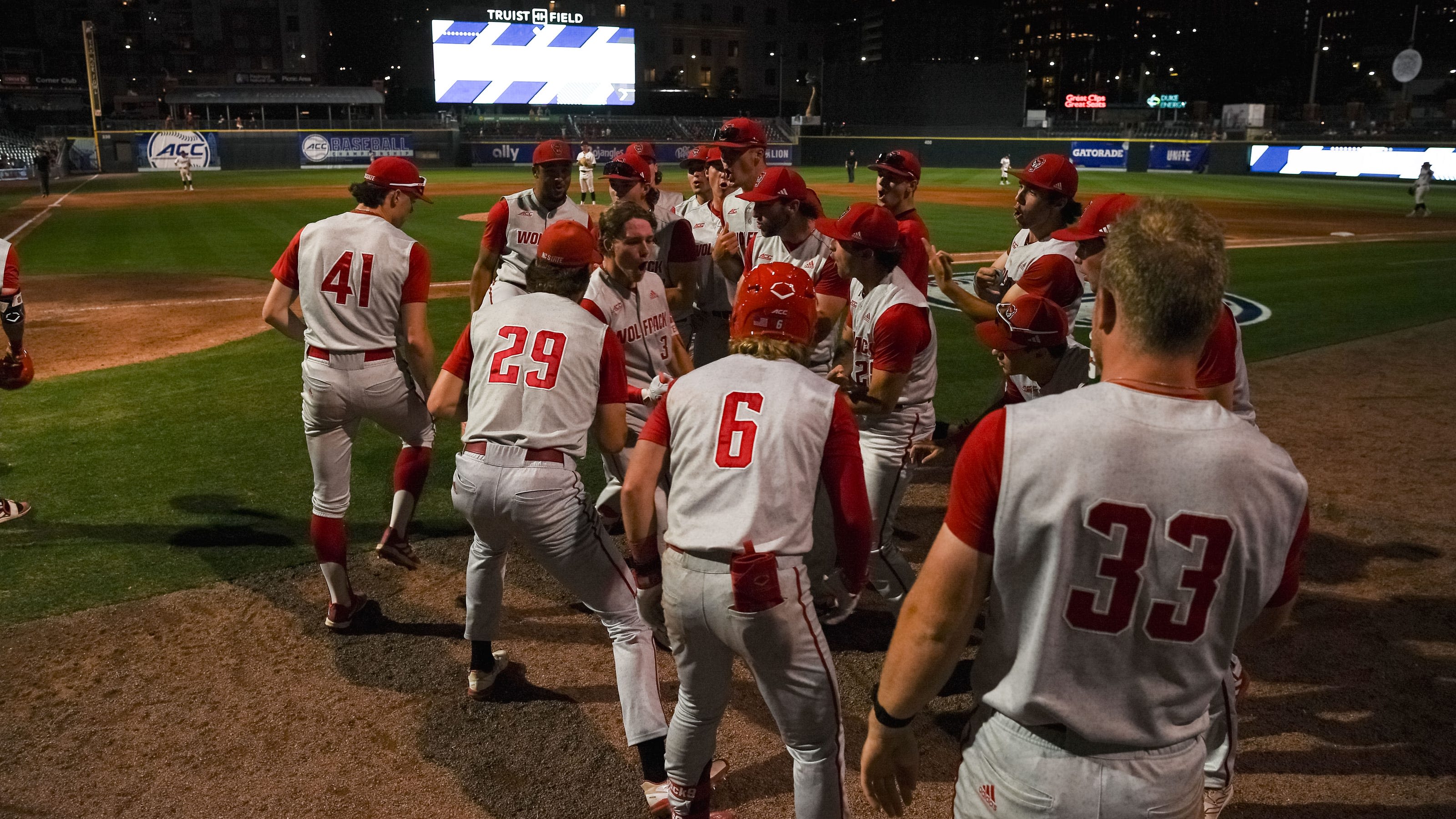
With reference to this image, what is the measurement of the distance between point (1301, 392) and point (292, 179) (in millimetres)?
40271

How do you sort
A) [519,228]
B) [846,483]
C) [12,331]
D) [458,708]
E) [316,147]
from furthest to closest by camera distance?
1. [316,147]
2. [519,228]
3. [12,331]
4. [458,708]
5. [846,483]

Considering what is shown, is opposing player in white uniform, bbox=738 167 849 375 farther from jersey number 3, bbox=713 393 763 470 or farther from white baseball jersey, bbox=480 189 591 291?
jersey number 3, bbox=713 393 763 470

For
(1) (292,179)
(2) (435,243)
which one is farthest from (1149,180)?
(1) (292,179)

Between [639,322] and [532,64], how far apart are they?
64.9 meters

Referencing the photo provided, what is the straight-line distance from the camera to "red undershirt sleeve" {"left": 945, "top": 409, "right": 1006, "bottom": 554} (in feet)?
6.76

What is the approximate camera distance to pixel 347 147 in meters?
51.4

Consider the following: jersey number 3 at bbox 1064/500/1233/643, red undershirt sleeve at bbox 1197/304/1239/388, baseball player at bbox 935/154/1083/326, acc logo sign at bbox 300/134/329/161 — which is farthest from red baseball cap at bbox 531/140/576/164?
acc logo sign at bbox 300/134/329/161

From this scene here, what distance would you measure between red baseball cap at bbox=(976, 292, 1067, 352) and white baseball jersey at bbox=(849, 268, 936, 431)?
462 mm

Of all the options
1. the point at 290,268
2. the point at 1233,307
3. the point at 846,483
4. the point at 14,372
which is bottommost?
the point at 1233,307

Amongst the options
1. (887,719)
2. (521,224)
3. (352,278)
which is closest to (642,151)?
(521,224)

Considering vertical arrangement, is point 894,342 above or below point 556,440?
above

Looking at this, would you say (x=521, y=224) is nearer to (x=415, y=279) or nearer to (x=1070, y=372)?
(x=415, y=279)

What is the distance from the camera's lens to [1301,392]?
1037 centimetres

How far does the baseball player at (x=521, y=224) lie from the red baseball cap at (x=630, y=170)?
0.35 meters
